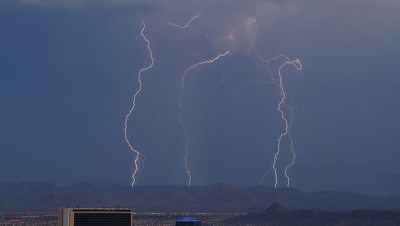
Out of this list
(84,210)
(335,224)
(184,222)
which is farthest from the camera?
(335,224)

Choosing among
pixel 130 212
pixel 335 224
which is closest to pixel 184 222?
pixel 130 212

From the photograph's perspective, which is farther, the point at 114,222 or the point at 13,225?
the point at 13,225

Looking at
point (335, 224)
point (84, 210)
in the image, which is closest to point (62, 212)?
point (84, 210)

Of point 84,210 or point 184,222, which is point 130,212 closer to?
point 84,210

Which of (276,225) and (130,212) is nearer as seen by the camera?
(130,212)

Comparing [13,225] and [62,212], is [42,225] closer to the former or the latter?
[13,225]

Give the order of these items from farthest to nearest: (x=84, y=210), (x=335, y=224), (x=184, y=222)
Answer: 1. (x=335, y=224)
2. (x=184, y=222)
3. (x=84, y=210)
